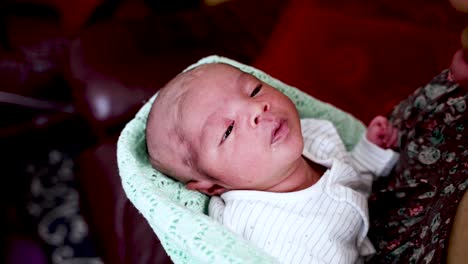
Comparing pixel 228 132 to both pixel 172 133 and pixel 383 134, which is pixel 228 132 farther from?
pixel 383 134

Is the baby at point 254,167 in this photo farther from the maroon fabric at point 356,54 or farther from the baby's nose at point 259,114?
the maroon fabric at point 356,54

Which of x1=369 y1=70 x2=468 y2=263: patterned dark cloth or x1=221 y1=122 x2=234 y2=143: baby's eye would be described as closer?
x1=369 y1=70 x2=468 y2=263: patterned dark cloth

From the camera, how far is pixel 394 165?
0.96 m

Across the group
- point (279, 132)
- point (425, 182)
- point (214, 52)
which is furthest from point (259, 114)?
point (214, 52)

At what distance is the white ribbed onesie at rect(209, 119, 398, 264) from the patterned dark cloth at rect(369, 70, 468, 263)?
39 millimetres

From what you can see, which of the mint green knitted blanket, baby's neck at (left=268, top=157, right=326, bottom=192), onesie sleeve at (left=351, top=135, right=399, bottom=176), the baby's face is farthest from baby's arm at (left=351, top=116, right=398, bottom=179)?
the mint green knitted blanket

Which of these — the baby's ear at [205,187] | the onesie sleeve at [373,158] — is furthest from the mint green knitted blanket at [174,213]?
the onesie sleeve at [373,158]

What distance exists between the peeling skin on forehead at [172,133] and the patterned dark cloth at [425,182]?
33 centimetres

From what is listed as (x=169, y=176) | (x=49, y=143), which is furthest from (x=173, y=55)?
(x=49, y=143)

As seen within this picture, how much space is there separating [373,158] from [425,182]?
0.20m

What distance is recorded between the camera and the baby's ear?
0.86 m

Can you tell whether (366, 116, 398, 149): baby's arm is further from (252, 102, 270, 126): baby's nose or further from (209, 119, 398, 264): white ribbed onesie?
(252, 102, 270, 126): baby's nose

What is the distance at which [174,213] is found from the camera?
75 cm

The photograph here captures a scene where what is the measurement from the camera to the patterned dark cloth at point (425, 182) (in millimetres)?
651
